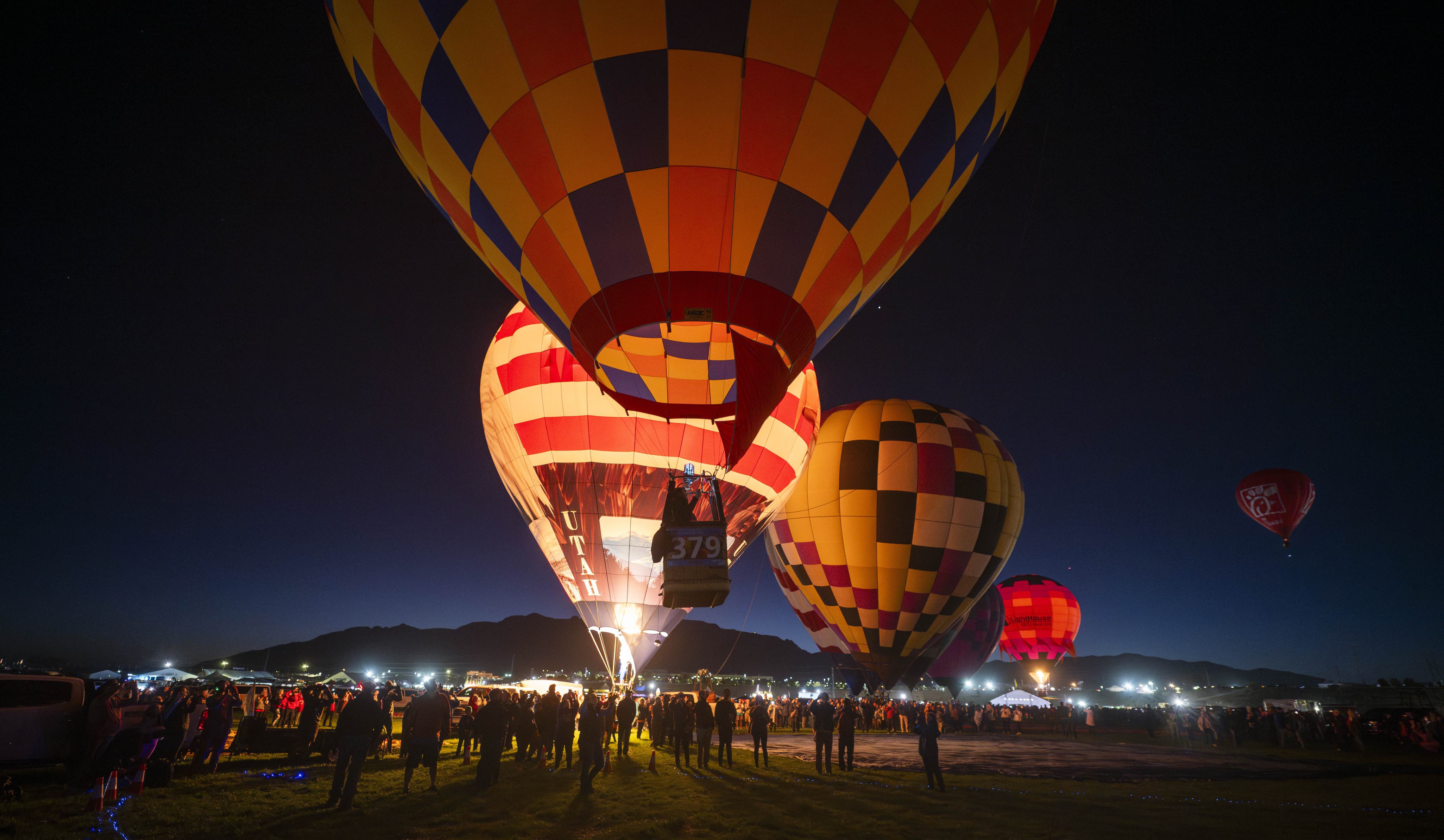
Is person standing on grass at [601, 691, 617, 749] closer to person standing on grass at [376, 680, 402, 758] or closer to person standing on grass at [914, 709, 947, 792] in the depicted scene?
person standing on grass at [376, 680, 402, 758]

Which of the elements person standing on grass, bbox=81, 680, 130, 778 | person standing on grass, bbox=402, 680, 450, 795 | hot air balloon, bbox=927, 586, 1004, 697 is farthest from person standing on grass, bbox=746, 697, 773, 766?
hot air balloon, bbox=927, 586, 1004, 697

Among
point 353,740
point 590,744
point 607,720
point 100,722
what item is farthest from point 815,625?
point 100,722

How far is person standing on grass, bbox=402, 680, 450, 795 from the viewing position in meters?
6.68

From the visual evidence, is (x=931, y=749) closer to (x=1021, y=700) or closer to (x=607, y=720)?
(x=607, y=720)

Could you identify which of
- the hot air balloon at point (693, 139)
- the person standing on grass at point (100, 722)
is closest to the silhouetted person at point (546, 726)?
the person standing on grass at point (100, 722)

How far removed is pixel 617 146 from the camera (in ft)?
18.7

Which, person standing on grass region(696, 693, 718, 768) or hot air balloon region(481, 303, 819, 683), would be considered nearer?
person standing on grass region(696, 693, 718, 768)

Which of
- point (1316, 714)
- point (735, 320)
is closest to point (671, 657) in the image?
point (1316, 714)

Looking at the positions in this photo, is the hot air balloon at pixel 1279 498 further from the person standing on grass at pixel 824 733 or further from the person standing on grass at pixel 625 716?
the person standing on grass at pixel 625 716

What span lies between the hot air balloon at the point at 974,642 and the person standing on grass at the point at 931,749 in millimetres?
19496

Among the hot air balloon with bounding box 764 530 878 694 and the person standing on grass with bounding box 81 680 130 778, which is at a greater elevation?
the hot air balloon with bounding box 764 530 878 694

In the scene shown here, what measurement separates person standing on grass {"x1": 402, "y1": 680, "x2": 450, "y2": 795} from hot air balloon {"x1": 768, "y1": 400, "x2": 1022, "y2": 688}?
9651mm

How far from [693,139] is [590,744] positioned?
6.23m

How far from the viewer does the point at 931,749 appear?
7863mm
